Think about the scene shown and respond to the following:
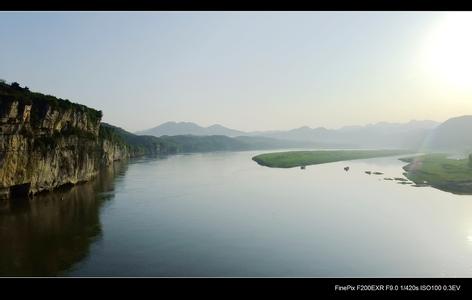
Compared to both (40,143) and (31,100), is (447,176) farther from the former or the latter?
(31,100)

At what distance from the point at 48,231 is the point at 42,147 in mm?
15469

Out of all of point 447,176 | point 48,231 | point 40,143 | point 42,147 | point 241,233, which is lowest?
point 241,233

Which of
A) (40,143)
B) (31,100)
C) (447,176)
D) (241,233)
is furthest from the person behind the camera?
(31,100)

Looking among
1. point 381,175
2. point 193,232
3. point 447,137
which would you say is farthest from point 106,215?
point 447,137

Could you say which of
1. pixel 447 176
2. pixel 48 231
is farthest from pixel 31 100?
pixel 447 176

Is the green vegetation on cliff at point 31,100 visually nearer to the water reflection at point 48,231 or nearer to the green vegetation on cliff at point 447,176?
the water reflection at point 48,231

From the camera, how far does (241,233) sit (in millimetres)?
21234

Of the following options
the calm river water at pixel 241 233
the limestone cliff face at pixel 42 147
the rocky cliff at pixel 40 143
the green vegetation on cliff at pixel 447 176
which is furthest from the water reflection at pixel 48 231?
the green vegetation on cliff at pixel 447 176

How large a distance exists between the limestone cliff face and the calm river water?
6.89 ft

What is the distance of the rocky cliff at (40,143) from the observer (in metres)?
31.3
